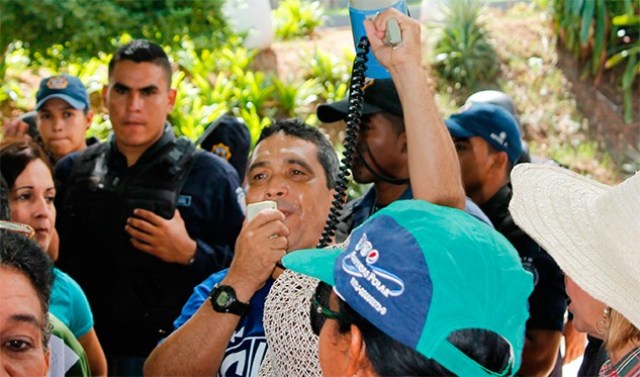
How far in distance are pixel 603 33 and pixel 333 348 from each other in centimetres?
1065

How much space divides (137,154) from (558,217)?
258 centimetres

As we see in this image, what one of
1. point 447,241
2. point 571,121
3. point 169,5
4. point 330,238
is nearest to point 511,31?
point 571,121

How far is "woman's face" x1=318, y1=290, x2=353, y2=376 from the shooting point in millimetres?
1756

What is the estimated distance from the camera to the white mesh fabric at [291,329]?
2.11 m

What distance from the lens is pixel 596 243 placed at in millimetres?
2184

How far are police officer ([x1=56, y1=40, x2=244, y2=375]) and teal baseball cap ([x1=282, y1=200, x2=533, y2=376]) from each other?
97.5 inches

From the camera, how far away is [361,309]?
66.0 inches

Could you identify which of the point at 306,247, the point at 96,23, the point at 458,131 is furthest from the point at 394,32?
the point at 96,23

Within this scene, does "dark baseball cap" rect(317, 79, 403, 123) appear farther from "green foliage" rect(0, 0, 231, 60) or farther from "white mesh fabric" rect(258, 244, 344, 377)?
"green foliage" rect(0, 0, 231, 60)

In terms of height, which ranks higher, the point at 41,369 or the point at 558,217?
the point at 558,217

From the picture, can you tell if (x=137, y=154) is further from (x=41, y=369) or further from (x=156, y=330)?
(x=41, y=369)

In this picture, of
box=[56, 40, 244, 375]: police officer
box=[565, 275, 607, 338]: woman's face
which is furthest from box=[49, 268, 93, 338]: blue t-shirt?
box=[565, 275, 607, 338]: woman's face

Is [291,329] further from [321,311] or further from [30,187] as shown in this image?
[30,187]

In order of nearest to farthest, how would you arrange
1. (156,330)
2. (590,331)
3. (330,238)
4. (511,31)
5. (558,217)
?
(558,217)
(590,331)
(330,238)
(156,330)
(511,31)
